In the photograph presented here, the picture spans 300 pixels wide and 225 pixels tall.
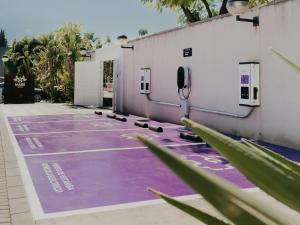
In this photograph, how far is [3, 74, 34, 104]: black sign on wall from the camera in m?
24.2

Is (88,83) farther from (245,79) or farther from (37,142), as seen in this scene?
(245,79)

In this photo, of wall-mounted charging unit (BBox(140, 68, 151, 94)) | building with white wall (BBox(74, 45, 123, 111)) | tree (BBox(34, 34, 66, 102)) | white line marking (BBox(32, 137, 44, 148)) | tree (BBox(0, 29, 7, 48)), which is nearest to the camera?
white line marking (BBox(32, 137, 44, 148))

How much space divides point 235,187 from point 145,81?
51.6 feet

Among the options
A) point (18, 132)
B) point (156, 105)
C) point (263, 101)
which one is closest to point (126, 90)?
point (156, 105)

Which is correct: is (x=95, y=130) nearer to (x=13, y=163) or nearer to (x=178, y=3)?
(x=13, y=163)

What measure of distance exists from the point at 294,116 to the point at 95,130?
5.75 metres

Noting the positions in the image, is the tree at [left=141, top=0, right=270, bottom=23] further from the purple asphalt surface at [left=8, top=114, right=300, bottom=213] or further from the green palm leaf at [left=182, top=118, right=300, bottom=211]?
the green palm leaf at [left=182, top=118, right=300, bottom=211]

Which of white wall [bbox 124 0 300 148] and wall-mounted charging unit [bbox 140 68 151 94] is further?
wall-mounted charging unit [bbox 140 68 151 94]

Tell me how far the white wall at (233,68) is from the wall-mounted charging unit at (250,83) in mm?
170

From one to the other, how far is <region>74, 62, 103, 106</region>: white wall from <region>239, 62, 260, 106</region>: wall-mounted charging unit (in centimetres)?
1275

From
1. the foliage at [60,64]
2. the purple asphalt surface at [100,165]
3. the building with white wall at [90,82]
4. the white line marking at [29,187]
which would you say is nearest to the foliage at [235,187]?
the purple asphalt surface at [100,165]

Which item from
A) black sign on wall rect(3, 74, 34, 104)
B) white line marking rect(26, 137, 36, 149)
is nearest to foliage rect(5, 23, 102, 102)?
black sign on wall rect(3, 74, 34, 104)

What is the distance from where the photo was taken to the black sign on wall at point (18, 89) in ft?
79.5

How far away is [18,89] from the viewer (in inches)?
964
